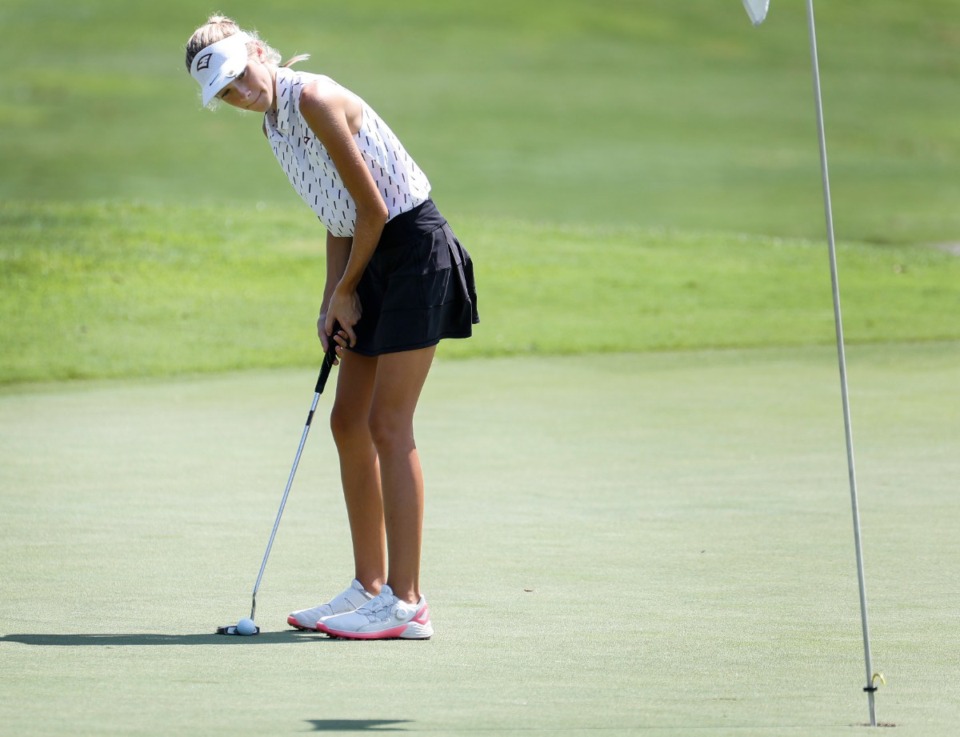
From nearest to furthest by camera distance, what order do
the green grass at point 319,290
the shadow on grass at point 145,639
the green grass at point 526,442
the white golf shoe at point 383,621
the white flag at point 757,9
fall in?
the white flag at point 757,9 → the green grass at point 526,442 → the shadow on grass at point 145,639 → the white golf shoe at point 383,621 → the green grass at point 319,290

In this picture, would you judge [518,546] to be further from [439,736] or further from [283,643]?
[439,736]

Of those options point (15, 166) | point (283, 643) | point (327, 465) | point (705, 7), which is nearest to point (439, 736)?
point (283, 643)

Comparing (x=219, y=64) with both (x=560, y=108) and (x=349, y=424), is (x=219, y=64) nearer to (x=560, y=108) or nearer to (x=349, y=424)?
(x=349, y=424)

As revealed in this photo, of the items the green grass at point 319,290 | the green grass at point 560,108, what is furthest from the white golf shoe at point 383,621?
the green grass at point 560,108

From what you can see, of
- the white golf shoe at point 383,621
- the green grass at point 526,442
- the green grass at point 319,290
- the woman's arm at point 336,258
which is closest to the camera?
the green grass at point 526,442

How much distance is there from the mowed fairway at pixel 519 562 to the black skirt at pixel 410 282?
77 cm

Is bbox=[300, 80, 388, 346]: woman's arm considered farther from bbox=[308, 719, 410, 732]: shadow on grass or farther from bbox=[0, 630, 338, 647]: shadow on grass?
bbox=[308, 719, 410, 732]: shadow on grass

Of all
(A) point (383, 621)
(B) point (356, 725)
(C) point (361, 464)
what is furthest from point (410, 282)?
(B) point (356, 725)

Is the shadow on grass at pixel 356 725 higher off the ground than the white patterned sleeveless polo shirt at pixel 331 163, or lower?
lower

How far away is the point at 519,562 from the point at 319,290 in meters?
9.10

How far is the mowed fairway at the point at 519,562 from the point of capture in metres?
4.01

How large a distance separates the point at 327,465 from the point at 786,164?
1780cm

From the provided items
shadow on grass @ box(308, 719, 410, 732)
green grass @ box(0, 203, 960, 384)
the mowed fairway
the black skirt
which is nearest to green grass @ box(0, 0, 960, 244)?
green grass @ box(0, 203, 960, 384)

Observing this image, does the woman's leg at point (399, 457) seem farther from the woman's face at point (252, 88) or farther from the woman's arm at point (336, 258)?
the woman's face at point (252, 88)
